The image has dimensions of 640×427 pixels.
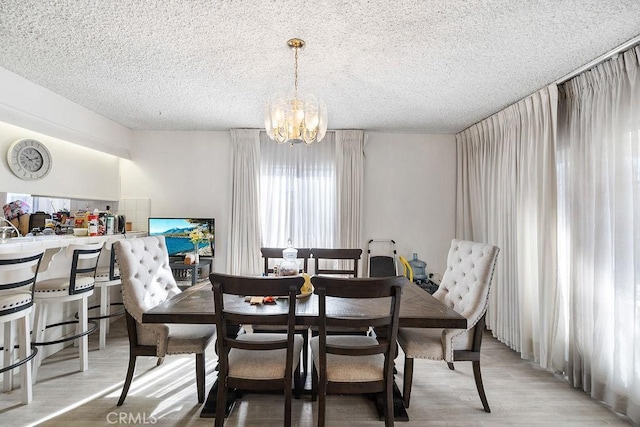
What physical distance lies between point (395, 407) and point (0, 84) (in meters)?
3.94

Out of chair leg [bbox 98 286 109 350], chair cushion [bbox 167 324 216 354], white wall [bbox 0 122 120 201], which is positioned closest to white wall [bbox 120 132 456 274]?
white wall [bbox 0 122 120 201]

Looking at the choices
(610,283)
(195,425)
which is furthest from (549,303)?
(195,425)

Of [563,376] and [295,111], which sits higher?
[295,111]

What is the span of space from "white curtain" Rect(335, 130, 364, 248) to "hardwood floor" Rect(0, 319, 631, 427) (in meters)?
1.85

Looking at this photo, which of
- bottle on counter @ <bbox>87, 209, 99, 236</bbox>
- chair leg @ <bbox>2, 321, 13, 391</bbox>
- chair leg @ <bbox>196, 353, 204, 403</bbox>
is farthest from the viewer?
bottle on counter @ <bbox>87, 209, 99, 236</bbox>

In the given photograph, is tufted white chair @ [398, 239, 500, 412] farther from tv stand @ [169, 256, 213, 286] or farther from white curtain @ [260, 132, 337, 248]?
tv stand @ [169, 256, 213, 286]

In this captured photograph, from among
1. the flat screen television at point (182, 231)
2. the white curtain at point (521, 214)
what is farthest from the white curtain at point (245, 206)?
the white curtain at point (521, 214)

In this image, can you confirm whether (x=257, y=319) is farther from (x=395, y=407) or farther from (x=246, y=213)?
(x=246, y=213)

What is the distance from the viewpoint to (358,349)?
1.63m

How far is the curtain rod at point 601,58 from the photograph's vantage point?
6.61ft

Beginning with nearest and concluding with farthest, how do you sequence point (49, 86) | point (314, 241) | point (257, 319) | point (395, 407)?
point (257, 319), point (395, 407), point (49, 86), point (314, 241)

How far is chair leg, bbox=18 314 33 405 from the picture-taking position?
2.10m

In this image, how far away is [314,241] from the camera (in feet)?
13.7

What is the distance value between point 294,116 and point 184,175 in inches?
108
